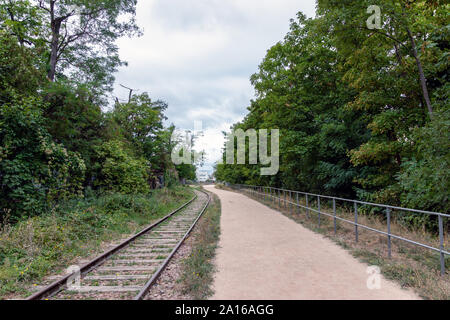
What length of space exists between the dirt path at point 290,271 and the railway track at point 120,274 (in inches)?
54.0

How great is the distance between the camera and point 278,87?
15484 millimetres

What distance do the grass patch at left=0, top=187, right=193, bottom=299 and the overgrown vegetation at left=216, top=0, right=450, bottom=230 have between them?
909 cm

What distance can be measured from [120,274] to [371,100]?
1017 centimetres

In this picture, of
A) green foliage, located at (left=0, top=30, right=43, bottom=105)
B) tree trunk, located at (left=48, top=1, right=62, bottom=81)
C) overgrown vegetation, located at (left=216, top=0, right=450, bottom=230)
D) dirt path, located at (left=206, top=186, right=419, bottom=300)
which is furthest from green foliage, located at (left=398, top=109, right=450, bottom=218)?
tree trunk, located at (left=48, top=1, right=62, bottom=81)

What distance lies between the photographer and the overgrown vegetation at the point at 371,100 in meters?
7.34

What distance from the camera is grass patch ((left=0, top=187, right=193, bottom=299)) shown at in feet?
15.8

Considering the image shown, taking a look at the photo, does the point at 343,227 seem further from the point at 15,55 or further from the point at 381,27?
the point at 15,55

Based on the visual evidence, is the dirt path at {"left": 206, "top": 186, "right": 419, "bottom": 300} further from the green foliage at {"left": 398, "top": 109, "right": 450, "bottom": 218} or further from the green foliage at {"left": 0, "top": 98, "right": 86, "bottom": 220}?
the green foliage at {"left": 0, "top": 98, "right": 86, "bottom": 220}

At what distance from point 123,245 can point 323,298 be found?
559 cm
